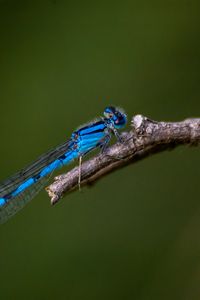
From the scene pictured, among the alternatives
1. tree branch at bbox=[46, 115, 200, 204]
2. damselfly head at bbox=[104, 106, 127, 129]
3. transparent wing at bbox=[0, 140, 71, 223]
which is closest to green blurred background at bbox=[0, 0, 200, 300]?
transparent wing at bbox=[0, 140, 71, 223]

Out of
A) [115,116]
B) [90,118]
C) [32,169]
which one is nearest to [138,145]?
[115,116]

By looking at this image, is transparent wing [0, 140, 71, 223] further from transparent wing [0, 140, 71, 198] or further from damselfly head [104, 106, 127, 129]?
damselfly head [104, 106, 127, 129]

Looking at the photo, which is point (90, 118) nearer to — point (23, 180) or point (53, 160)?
point (53, 160)

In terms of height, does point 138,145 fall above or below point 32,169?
below

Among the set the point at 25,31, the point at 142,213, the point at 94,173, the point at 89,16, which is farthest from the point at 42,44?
the point at 94,173

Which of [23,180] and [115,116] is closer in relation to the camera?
[115,116]

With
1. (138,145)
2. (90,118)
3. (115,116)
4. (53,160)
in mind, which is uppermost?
(90,118)
